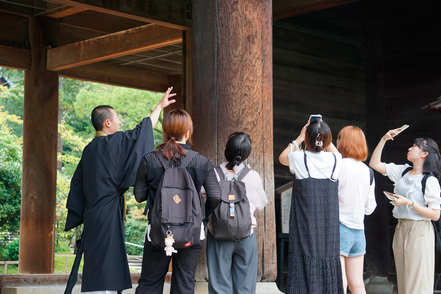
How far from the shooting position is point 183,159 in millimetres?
3412

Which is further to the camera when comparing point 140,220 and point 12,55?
point 140,220

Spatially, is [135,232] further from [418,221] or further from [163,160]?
[163,160]

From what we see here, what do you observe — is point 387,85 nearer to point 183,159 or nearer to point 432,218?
point 432,218

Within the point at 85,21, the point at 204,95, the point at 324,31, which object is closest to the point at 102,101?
the point at 85,21

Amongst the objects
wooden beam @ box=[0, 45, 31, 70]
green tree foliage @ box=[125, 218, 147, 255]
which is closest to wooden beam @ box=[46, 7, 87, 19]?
wooden beam @ box=[0, 45, 31, 70]

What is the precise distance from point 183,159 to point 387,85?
5847mm

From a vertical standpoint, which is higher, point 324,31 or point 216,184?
point 324,31

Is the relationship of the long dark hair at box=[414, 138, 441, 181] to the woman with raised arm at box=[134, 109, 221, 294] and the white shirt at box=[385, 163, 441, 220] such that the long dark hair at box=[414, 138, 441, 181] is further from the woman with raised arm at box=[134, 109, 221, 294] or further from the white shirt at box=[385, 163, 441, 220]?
the woman with raised arm at box=[134, 109, 221, 294]

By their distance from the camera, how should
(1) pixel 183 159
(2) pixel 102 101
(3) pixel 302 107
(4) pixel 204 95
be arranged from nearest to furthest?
1. (1) pixel 183 159
2. (4) pixel 204 95
3. (3) pixel 302 107
4. (2) pixel 102 101

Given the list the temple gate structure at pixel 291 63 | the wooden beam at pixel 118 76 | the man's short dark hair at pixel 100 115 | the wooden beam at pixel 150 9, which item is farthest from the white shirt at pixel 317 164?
the wooden beam at pixel 118 76

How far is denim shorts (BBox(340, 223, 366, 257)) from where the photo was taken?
4035mm

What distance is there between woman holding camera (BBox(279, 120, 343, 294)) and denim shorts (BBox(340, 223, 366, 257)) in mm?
231

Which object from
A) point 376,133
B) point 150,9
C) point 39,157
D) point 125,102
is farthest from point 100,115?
point 125,102

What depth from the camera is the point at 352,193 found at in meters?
4.10
